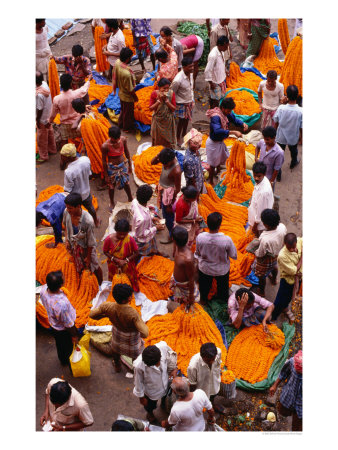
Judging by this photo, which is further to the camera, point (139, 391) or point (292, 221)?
point (292, 221)

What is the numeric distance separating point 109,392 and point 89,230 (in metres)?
1.79

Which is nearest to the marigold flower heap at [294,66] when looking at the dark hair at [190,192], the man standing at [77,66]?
the man standing at [77,66]

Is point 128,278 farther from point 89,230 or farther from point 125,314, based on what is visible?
point 125,314

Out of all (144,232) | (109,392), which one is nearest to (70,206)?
(144,232)

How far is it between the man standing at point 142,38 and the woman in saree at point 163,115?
2.41m

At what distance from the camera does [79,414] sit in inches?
215

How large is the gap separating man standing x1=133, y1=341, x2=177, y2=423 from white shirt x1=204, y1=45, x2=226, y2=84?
17.5 feet

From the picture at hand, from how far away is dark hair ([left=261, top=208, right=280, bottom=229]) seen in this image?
6.71 metres

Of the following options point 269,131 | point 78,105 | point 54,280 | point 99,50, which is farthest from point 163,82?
point 54,280

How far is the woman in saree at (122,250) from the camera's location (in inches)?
270

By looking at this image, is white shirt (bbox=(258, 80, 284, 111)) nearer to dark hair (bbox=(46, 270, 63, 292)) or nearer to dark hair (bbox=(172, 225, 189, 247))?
dark hair (bbox=(172, 225, 189, 247))

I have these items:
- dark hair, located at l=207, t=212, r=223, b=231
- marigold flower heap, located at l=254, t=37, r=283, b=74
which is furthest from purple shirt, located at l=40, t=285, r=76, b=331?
marigold flower heap, located at l=254, t=37, r=283, b=74

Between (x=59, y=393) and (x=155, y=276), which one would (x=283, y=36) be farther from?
(x=59, y=393)

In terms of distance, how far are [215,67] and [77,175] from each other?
3.33 m
